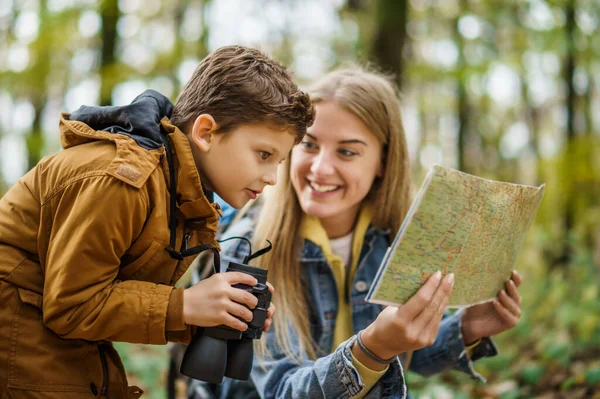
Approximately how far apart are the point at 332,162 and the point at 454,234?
31.2 inches

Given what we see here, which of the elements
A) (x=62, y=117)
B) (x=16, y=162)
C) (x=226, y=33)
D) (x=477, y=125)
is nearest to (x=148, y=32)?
(x=226, y=33)

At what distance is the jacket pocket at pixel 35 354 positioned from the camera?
1.44m

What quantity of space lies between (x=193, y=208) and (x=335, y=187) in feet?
2.92

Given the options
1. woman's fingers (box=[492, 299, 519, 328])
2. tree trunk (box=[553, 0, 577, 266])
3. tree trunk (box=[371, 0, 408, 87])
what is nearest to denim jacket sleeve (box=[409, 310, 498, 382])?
woman's fingers (box=[492, 299, 519, 328])

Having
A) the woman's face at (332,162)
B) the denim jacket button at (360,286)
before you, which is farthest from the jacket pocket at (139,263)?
the denim jacket button at (360,286)

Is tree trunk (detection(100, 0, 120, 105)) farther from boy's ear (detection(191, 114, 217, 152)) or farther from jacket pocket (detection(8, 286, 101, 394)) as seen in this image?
jacket pocket (detection(8, 286, 101, 394))

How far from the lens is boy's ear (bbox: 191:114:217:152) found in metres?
1.61

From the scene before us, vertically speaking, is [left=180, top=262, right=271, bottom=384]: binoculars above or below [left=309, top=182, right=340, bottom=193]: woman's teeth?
below

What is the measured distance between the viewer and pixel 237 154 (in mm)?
1643

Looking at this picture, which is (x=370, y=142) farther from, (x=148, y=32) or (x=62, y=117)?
(x=148, y=32)

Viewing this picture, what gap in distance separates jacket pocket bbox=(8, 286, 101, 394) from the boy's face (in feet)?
1.90

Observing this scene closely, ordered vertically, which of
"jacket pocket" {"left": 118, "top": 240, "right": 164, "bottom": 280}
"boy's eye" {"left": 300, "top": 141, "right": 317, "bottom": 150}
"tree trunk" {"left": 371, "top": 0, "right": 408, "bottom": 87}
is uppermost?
"tree trunk" {"left": 371, "top": 0, "right": 408, "bottom": 87}

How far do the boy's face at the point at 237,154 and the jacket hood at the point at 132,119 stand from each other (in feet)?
0.39

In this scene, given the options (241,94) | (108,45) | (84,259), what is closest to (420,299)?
(241,94)
